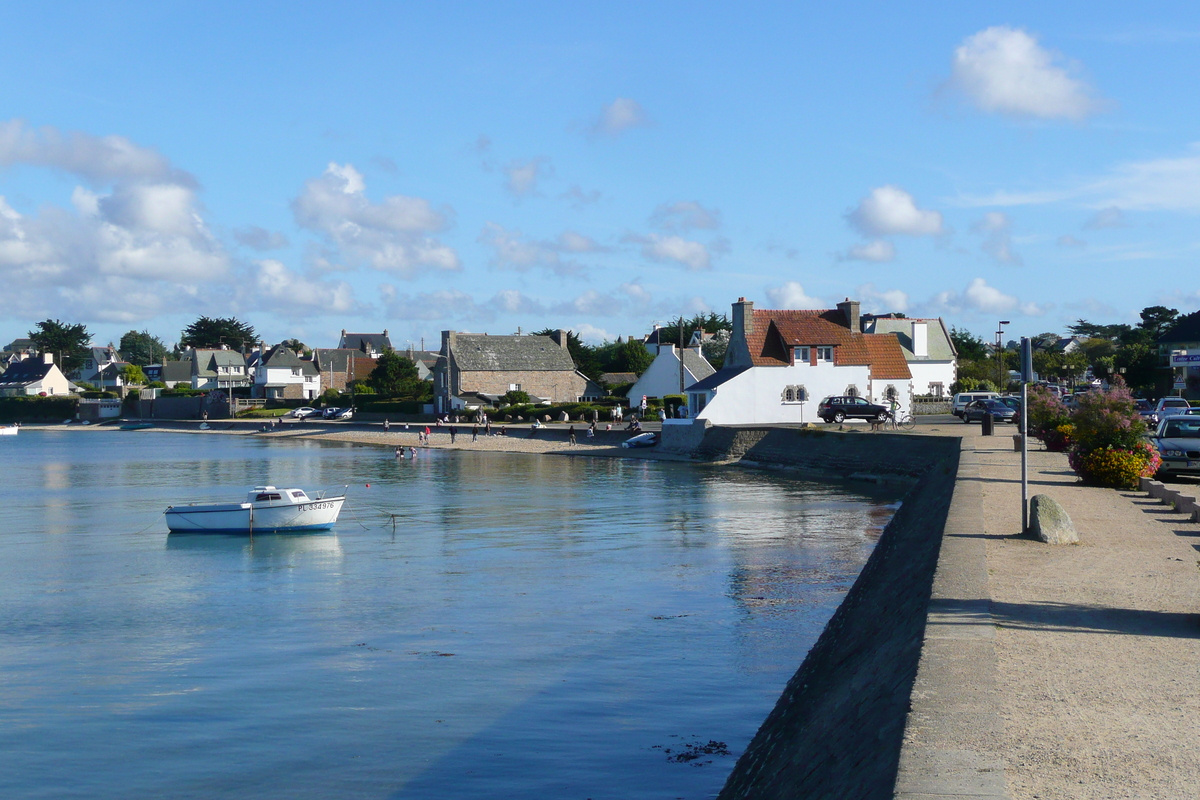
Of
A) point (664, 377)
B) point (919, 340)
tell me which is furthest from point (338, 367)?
point (919, 340)

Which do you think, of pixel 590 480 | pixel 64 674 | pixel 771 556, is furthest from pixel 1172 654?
pixel 590 480

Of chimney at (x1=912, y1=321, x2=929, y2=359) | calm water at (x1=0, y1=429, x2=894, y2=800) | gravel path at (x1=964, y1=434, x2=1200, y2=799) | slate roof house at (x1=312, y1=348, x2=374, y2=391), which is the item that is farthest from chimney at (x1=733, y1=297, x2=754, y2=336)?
slate roof house at (x1=312, y1=348, x2=374, y2=391)

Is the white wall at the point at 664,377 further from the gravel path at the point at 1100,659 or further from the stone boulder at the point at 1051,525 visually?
the stone boulder at the point at 1051,525

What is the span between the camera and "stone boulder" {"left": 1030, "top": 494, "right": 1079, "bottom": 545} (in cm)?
1797

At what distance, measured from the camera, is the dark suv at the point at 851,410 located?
67.8 m

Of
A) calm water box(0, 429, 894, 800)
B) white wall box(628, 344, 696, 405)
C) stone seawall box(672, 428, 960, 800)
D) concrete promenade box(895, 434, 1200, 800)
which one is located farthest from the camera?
white wall box(628, 344, 696, 405)

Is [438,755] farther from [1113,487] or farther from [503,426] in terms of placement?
[503,426]

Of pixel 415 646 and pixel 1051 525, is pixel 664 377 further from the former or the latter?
pixel 1051 525

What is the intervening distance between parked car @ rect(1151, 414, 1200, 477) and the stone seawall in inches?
267

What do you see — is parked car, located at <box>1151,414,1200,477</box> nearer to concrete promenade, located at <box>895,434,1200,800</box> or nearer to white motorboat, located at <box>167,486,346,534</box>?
concrete promenade, located at <box>895,434,1200,800</box>

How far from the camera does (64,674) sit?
19531 mm

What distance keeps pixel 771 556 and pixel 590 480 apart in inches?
1155

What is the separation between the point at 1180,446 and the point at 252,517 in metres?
32.2

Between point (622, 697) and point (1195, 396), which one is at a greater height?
point (1195, 396)
